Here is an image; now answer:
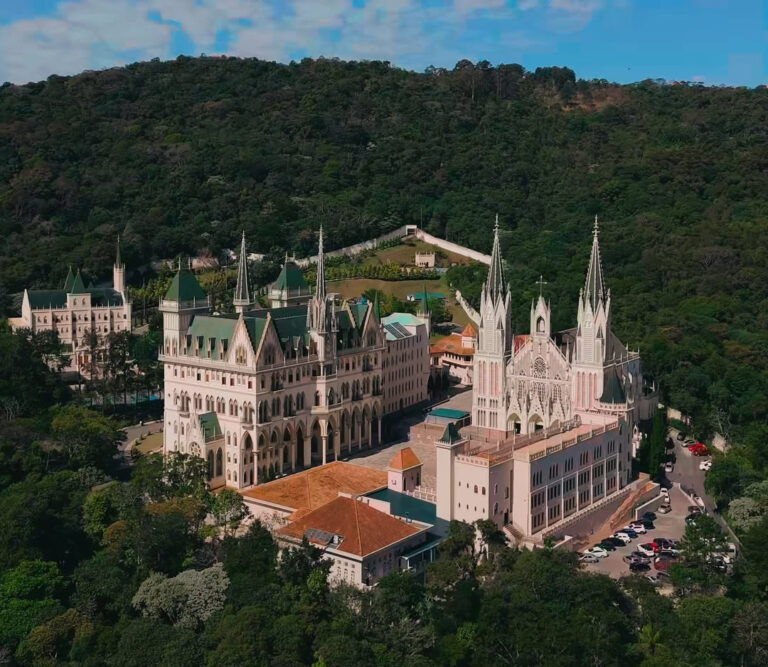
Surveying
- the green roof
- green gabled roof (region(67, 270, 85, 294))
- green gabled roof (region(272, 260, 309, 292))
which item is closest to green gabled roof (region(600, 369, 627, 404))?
the green roof

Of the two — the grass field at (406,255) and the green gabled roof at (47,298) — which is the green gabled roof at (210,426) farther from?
the grass field at (406,255)

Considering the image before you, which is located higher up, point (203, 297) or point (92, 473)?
point (203, 297)

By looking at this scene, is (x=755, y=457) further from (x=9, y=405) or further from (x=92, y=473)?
(x=9, y=405)

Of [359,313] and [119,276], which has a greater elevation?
[119,276]

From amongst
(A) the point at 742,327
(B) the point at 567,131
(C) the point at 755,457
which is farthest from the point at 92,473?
(B) the point at 567,131

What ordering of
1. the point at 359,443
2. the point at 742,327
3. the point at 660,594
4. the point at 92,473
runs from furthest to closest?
1. the point at 742,327
2. the point at 359,443
3. the point at 92,473
4. the point at 660,594

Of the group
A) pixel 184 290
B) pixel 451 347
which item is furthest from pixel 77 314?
pixel 451 347

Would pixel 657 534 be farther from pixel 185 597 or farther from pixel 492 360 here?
pixel 185 597
